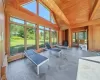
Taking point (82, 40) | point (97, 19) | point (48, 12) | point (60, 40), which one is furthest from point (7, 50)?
point (82, 40)

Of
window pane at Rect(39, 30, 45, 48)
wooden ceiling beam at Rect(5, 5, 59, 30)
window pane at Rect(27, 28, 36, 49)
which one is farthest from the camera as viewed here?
window pane at Rect(39, 30, 45, 48)

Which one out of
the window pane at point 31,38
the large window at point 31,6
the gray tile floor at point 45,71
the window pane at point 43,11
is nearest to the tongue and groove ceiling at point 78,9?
the large window at point 31,6

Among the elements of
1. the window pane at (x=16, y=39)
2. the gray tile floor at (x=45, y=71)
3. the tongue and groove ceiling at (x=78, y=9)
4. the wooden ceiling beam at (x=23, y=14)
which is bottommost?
the gray tile floor at (x=45, y=71)

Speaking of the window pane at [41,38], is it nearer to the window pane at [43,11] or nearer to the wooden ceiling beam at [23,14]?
the wooden ceiling beam at [23,14]

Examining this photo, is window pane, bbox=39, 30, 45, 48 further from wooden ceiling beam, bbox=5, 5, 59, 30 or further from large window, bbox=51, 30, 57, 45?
large window, bbox=51, 30, 57, 45

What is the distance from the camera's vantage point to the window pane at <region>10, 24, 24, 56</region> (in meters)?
4.85

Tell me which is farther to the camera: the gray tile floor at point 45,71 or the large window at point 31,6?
the large window at point 31,6

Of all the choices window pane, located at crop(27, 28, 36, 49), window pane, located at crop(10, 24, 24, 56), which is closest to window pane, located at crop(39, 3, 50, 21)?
window pane, located at crop(27, 28, 36, 49)

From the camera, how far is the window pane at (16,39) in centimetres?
485

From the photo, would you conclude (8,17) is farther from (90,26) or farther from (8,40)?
(90,26)

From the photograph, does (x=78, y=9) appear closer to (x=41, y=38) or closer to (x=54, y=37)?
(x=41, y=38)

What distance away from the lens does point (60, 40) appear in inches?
479

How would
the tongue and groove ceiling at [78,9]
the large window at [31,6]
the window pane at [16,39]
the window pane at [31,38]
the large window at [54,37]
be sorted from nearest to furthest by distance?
the window pane at [16,39], the tongue and groove ceiling at [78,9], the large window at [31,6], the window pane at [31,38], the large window at [54,37]

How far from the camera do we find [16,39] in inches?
204
